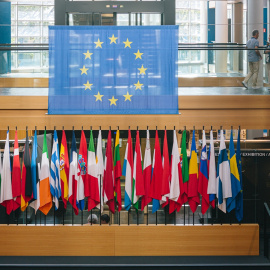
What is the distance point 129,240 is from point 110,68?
3.26 metres

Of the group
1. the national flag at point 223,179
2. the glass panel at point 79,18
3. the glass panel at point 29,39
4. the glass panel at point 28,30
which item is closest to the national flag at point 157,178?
the national flag at point 223,179

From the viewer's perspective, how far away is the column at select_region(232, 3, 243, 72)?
1377 cm

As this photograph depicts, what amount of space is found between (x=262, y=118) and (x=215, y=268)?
3214mm

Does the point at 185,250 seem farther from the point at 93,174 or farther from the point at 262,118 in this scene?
→ the point at 262,118

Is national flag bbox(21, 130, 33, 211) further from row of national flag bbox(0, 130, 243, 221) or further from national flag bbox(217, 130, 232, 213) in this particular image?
national flag bbox(217, 130, 232, 213)

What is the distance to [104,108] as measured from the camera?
1212 cm

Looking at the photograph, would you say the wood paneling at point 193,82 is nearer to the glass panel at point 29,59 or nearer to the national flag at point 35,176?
the glass panel at point 29,59

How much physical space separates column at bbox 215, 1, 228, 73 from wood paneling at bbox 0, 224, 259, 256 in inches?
151

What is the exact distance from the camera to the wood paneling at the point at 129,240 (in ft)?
37.9

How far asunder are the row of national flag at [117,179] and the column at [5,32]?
3.82 metres

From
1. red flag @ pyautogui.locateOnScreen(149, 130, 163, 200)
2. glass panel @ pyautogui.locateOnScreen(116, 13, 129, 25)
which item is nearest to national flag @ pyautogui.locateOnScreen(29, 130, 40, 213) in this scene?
red flag @ pyautogui.locateOnScreen(149, 130, 163, 200)

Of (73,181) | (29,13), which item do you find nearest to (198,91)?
(73,181)

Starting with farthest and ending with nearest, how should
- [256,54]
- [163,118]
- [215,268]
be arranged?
1. [256,54]
2. [163,118]
3. [215,268]

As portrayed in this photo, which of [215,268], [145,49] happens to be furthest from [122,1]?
[215,268]
